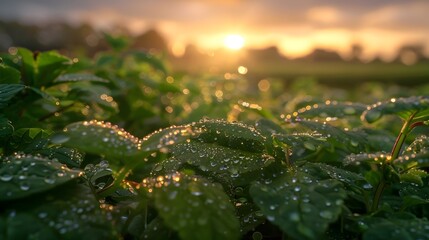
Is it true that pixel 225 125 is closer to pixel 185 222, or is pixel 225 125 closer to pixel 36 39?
pixel 185 222

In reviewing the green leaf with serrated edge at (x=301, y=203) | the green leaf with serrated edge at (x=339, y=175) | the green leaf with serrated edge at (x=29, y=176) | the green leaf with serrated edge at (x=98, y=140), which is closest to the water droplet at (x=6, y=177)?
the green leaf with serrated edge at (x=29, y=176)

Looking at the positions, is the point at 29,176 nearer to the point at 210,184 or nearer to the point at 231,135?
the point at 210,184

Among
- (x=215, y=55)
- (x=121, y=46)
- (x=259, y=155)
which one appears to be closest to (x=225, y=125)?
(x=259, y=155)

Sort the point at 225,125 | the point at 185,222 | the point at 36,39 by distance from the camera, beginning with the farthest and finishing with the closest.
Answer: the point at 36,39
the point at 225,125
the point at 185,222

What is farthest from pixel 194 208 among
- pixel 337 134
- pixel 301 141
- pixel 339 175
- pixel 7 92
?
pixel 7 92

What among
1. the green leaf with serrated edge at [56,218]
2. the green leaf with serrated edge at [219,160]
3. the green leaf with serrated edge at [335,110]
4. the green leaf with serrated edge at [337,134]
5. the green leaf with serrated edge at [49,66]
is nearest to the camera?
the green leaf with serrated edge at [56,218]

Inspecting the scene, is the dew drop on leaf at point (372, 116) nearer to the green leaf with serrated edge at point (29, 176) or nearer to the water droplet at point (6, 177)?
the green leaf with serrated edge at point (29, 176)
